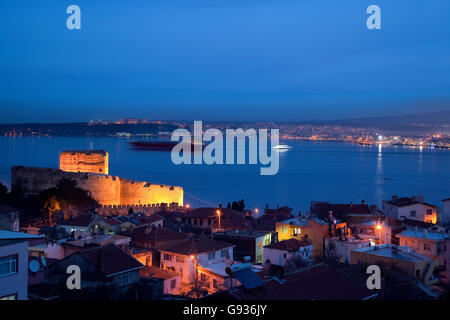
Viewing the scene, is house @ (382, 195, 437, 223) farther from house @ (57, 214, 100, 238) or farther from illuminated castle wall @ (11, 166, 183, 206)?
house @ (57, 214, 100, 238)

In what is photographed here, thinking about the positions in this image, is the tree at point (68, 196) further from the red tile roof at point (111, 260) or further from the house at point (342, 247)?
the red tile roof at point (111, 260)

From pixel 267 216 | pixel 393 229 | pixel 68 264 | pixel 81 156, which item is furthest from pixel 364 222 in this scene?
pixel 81 156

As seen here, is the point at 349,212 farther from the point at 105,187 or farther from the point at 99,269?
the point at 99,269

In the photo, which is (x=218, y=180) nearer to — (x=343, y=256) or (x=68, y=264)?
(x=343, y=256)

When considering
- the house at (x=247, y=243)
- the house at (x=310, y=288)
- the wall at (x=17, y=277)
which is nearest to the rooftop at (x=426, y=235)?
the house at (x=247, y=243)

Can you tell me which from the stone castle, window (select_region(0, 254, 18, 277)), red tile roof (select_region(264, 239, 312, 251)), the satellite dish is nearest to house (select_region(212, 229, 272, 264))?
red tile roof (select_region(264, 239, 312, 251))
